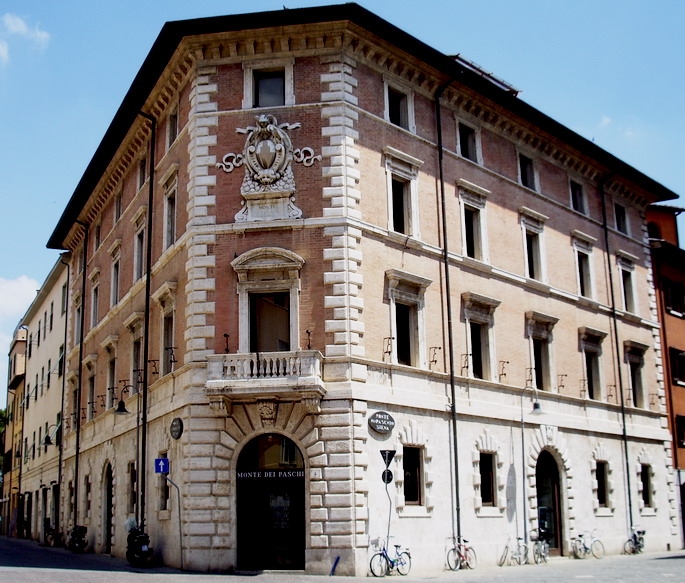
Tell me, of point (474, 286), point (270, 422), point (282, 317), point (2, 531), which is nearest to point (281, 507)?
point (270, 422)

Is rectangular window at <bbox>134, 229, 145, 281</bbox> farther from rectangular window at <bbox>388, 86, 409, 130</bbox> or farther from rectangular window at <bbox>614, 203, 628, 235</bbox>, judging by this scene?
rectangular window at <bbox>614, 203, 628, 235</bbox>

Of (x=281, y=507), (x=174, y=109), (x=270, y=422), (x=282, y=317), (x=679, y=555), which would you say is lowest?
(x=679, y=555)

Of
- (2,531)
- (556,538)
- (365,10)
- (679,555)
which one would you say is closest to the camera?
(365,10)

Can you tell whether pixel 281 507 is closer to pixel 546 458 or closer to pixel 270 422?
pixel 270 422

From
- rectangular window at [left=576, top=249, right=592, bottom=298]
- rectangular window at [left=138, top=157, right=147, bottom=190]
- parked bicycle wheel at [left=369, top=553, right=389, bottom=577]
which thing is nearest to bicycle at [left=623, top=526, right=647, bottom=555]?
rectangular window at [left=576, top=249, right=592, bottom=298]

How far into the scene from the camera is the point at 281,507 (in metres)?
25.0

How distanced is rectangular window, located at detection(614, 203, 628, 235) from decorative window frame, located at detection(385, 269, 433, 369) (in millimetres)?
15283

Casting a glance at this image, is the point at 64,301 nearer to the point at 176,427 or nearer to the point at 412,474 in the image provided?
the point at 176,427

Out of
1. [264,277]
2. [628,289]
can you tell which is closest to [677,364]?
[628,289]

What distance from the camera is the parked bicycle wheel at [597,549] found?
32.4 m

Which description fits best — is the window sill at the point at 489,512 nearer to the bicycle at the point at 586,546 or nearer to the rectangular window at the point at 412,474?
the rectangular window at the point at 412,474

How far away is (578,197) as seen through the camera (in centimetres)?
3781

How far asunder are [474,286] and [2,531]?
58594mm

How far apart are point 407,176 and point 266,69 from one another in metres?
5.51
